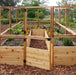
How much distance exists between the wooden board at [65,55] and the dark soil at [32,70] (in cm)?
15

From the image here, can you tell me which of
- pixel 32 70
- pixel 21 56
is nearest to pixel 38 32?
pixel 21 56

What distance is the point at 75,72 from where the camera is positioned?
3406mm

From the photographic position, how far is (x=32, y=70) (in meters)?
3.52

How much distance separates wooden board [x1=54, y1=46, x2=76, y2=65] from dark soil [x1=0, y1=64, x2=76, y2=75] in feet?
0.50

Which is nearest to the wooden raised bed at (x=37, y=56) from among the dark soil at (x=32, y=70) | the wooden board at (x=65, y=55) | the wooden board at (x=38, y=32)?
the wooden board at (x=65, y=55)

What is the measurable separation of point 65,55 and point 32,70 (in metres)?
1.07

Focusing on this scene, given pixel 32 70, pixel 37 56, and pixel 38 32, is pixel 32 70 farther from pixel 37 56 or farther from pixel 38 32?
pixel 38 32

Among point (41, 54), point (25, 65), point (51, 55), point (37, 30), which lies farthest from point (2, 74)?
point (37, 30)

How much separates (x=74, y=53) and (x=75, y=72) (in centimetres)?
56

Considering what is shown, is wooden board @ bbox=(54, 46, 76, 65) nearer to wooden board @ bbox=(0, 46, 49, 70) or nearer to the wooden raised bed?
the wooden raised bed

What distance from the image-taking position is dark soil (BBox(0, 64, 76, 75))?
3.39 meters

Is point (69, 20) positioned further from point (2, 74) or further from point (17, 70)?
point (2, 74)

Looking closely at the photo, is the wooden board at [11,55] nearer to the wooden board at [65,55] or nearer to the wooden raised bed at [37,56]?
the wooden raised bed at [37,56]

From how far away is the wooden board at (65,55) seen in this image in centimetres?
364
